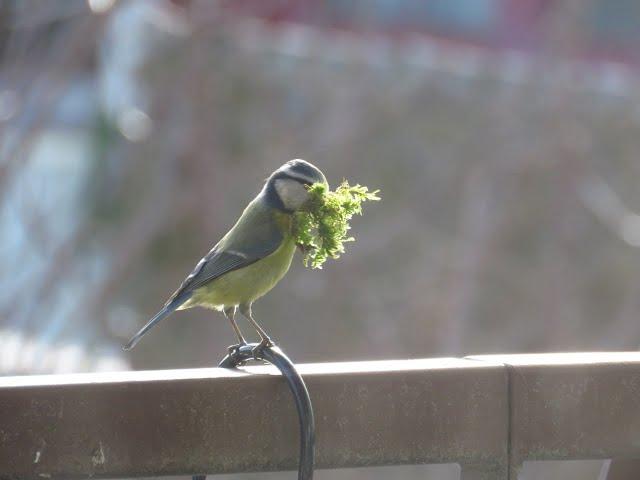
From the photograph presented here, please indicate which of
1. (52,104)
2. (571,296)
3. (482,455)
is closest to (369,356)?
(571,296)

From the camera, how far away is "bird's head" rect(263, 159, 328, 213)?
8.45 feet

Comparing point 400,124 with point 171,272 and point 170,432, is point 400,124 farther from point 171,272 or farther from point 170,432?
point 170,432

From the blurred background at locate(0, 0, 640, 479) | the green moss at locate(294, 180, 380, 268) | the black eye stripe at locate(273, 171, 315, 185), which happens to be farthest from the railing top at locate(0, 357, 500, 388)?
the blurred background at locate(0, 0, 640, 479)

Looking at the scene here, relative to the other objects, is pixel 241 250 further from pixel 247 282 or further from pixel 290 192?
pixel 290 192

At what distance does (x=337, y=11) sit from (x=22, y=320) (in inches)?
289

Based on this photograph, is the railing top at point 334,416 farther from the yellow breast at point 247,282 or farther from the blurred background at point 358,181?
the blurred background at point 358,181

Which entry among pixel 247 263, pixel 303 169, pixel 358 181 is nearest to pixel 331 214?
pixel 303 169

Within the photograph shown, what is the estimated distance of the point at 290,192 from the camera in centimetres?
283

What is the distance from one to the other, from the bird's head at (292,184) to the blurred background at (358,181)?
113 inches

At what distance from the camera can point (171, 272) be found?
743 centimetres

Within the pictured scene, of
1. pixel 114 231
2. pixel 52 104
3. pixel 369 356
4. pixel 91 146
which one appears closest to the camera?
pixel 52 104

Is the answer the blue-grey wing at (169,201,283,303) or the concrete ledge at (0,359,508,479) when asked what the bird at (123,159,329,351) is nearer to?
the blue-grey wing at (169,201,283,303)

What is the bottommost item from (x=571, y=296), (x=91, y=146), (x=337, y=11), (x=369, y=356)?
(x=369, y=356)

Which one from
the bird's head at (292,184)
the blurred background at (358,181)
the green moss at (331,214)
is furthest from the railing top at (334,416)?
the blurred background at (358,181)
